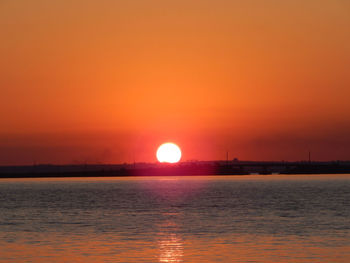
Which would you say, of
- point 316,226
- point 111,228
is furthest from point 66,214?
point 316,226

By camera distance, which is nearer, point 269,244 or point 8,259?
point 8,259

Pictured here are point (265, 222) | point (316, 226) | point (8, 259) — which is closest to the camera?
point (8, 259)

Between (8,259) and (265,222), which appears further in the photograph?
(265,222)

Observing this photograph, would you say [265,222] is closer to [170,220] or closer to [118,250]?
[170,220]

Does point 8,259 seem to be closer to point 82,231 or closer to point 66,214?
point 82,231

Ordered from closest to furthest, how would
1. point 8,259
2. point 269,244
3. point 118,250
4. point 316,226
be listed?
point 8,259, point 118,250, point 269,244, point 316,226

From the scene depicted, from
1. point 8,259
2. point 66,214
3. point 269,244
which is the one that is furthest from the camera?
point 66,214

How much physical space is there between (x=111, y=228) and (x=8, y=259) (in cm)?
2287

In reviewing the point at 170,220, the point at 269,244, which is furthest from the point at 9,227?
the point at 269,244

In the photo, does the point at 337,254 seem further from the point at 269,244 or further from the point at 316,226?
the point at 316,226

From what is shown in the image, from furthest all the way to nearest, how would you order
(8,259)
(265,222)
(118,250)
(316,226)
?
1. (265,222)
2. (316,226)
3. (118,250)
4. (8,259)

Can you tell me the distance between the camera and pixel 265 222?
72.8 m

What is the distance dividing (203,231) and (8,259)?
23446 millimetres

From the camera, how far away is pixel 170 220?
77000mm
